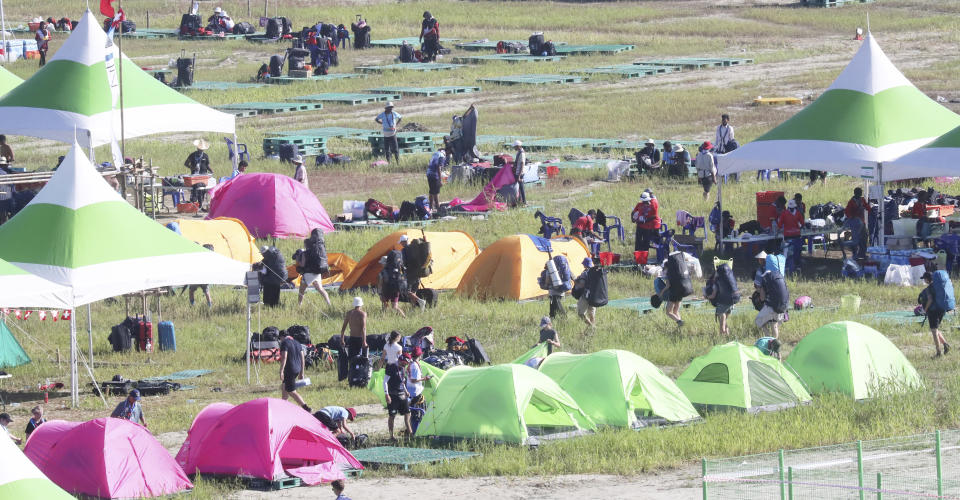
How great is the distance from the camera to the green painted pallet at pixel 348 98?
5159 cm

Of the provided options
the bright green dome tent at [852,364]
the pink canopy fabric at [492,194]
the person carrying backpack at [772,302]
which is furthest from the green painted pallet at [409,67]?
the bright green dome tent at [852,364]

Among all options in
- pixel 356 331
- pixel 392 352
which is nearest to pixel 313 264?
pixel 356 331

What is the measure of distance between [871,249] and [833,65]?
102ft

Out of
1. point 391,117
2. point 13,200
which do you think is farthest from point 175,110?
point 391,117

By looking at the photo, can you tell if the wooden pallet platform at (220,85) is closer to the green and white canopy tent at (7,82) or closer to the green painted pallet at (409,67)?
the green painted pallet at (409,67)

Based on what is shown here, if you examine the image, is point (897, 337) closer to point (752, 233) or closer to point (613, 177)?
point (752, 233)

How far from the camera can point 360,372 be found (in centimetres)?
2023

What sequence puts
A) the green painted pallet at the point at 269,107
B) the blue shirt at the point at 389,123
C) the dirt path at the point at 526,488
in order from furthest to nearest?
the green painted pallet at the point at 269,107 < the blue shirt at the point at 389,123 < the dirt path at the point at 526,488

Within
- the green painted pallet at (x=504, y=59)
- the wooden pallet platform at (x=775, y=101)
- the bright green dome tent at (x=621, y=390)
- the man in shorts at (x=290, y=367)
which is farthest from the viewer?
the green painted pallet at (x=504, y=59)

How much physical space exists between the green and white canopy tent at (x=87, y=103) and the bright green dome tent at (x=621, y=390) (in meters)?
14.9

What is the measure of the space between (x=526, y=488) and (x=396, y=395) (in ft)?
8.27

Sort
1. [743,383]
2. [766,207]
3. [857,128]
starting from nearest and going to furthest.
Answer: [743,383] < [857,128] < [766,207]

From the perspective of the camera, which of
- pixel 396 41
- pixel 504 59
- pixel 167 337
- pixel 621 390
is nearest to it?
pixel 621 390

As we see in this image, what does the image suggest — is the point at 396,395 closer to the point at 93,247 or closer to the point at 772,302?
the point at 93,247
